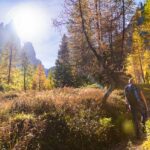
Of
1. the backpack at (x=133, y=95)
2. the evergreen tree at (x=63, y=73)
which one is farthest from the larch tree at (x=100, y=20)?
the evergreen tree at (x=63, y=73)

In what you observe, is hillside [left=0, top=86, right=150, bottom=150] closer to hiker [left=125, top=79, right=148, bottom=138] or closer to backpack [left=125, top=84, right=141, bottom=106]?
hiker [left=125, top=79, right=148, bottom=138]

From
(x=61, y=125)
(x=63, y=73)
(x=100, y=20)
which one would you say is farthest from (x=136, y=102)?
(x=63, y=73)

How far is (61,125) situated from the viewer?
12109 millimetres

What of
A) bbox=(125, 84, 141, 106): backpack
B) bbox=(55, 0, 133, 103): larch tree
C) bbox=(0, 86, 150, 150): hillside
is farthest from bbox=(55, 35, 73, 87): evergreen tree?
bbox=(125, 84, 141, 106): backpack

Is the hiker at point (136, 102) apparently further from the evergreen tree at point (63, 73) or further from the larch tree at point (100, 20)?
the evergreen tree at point (63, 73)

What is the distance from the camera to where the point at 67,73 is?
49.2m

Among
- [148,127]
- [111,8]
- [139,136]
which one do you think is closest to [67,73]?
[111,8]

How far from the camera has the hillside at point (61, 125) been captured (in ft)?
35.6

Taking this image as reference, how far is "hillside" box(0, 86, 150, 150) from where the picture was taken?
427 inches

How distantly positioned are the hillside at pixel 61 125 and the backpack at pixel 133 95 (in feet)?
3.82

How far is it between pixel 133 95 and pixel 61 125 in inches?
148

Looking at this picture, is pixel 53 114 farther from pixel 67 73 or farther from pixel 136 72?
pixel 136 72

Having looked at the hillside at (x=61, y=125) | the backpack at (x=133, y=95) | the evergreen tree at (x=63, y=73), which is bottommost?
the hillside at (x=61, y=125)

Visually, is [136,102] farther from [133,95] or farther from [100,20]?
[100,20]
